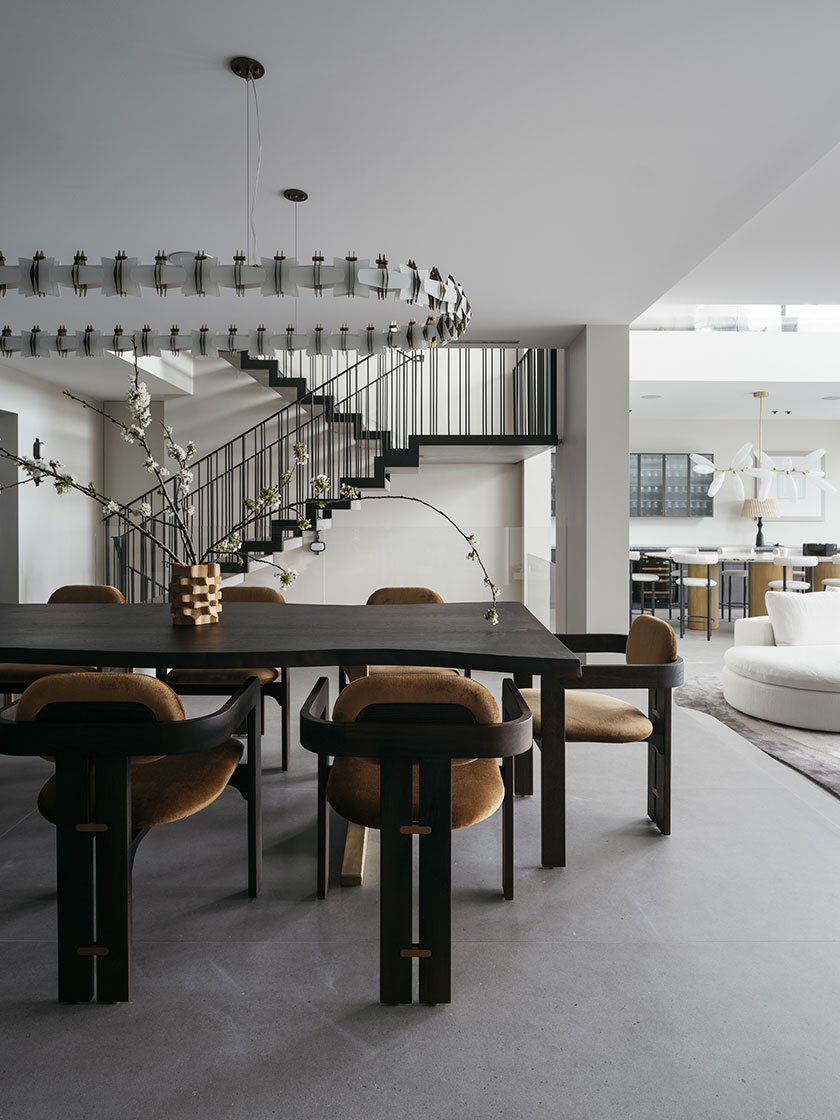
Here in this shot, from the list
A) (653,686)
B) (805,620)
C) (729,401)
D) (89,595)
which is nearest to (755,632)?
(805,620)

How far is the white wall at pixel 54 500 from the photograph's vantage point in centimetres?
725

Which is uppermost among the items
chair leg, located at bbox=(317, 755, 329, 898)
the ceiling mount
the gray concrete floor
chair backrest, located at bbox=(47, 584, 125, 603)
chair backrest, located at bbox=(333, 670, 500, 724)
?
the ceiling mount

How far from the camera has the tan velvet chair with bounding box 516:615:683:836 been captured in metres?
2.89

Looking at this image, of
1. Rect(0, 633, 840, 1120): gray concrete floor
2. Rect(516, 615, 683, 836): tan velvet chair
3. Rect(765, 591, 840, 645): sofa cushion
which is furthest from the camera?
Rect(765, 591, 840, 645): sofa cushion

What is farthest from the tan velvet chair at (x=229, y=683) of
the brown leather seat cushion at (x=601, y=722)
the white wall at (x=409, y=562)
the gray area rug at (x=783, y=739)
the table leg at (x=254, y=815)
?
the gray area rug at (x=783, y=739)

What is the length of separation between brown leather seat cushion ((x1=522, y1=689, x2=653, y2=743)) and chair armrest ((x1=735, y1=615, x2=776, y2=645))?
3263 millimetres

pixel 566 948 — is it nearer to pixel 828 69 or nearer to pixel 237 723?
pixel 237 723

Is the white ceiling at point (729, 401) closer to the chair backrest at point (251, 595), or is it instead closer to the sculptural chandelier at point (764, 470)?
the sculptural chandelier at point (764, 470)

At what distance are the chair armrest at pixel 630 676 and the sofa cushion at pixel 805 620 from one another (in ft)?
11.1

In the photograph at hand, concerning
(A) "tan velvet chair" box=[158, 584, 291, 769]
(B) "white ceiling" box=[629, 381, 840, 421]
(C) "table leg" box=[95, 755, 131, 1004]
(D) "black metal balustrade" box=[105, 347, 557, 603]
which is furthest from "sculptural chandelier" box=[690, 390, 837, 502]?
(C) "table leg" box=[95, 755, 131, 1004]

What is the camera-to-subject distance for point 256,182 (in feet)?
11.5

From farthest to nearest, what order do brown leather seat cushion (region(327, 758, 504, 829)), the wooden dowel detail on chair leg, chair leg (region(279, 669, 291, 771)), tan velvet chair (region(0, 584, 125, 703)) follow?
chair leg (region(279, 669, 291, 771))
tan velvet chair (region(0, 584, 125, 703))
the wooden dowel detail on chair leg
brown leather seat cushion (region(327, 758, 504, 829))

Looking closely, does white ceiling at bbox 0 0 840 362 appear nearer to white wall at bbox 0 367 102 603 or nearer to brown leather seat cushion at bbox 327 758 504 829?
brown leather seat cushion at bbox 327 758 504 829

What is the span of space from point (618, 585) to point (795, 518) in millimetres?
8190
